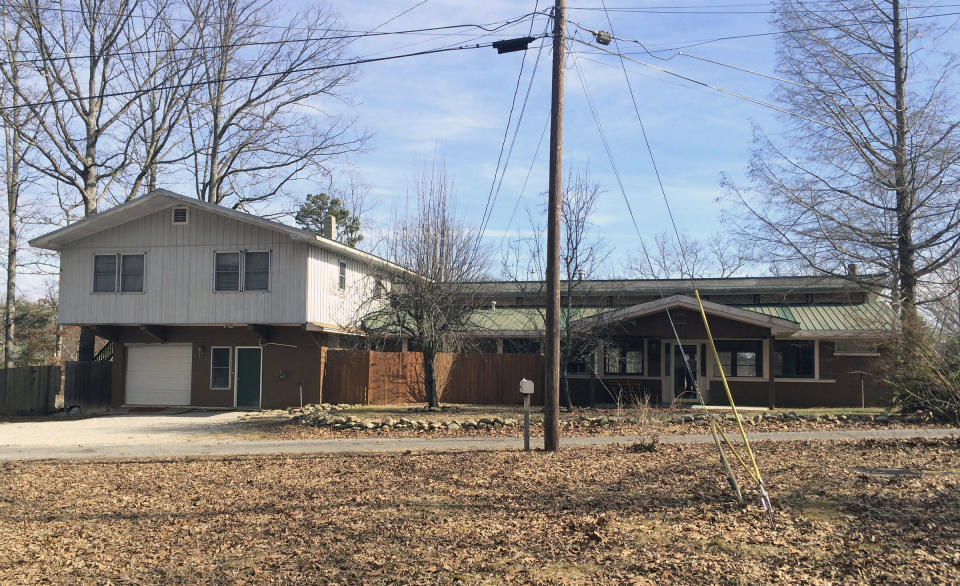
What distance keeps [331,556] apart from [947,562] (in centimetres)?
561

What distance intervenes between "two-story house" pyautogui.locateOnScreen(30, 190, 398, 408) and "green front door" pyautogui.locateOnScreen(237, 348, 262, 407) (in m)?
0.03

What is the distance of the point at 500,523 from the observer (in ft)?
27.5

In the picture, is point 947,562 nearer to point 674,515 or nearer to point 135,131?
point 674,515

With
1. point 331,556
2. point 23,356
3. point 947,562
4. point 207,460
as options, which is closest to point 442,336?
point 207,460

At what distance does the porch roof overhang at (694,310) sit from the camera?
73.4ft

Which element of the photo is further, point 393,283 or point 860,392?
point 860,392

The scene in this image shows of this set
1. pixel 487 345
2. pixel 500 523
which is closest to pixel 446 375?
pixel 487 345

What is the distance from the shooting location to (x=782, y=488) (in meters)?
9.53

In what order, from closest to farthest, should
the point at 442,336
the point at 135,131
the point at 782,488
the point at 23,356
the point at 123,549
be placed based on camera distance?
the point at 123,549 < the point at 782,488 < the point at 442,336 < the point at 135,131 < the point at 23,356

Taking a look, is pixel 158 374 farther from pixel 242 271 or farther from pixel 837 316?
pixel 837 316

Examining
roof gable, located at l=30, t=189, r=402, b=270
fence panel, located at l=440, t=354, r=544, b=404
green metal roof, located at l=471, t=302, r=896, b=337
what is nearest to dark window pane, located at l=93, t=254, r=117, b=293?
roof gable, located at l=30, t=189, r=402, b=270

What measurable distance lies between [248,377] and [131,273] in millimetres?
5292

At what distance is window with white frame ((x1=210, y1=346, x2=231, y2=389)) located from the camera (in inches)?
1001

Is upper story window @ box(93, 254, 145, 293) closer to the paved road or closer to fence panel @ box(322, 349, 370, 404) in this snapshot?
fence panel @ box(322, 349, 370, 404)
